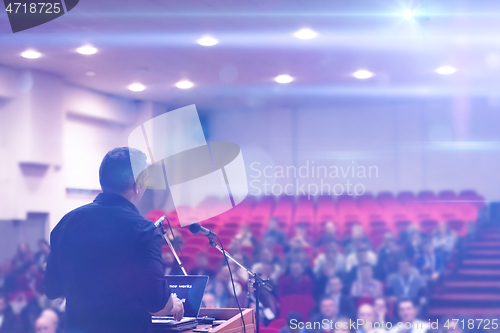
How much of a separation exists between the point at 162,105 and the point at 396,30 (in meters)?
3.12

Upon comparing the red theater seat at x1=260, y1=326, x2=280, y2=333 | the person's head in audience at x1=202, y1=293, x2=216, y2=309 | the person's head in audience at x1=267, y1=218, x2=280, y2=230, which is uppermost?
the person's head in audience at x1=267, y1=218, x2=280, y2=230

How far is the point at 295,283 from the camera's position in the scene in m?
3.39


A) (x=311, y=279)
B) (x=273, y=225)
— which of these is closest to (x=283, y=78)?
(x=273, y=225)

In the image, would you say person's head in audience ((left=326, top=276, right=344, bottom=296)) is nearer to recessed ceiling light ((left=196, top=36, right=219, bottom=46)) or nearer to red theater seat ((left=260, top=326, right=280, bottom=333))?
red theater seat ((left=260, top=326, right=280, bottom=333))

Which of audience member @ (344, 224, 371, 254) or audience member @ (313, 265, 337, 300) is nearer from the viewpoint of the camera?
audience member @ (313, 265, 337, 300)

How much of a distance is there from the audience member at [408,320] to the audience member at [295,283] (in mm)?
642

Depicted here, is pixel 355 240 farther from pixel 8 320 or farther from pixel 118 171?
pixel 118 171

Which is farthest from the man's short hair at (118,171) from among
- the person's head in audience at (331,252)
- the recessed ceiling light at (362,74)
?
the recessed ceiling light at (362,74)

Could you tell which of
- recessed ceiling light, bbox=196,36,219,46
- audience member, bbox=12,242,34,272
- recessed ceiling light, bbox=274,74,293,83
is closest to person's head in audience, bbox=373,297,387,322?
recessed ceiling light, bbox=196,36,219,46

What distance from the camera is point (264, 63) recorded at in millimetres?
4371

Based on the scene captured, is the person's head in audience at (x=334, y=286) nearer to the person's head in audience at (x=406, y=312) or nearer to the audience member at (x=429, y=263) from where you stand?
the person's head in audience at (x=406, y=312)

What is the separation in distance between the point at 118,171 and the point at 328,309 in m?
2.43

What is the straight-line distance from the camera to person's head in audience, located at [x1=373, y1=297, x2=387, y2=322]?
3043 mm

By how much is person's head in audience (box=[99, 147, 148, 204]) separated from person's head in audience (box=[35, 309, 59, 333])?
7.63ft
